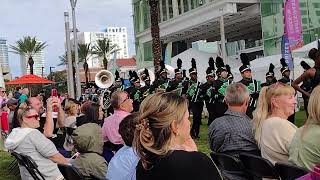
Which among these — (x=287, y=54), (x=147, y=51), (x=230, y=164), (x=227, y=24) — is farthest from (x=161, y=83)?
(x=147, y=51)

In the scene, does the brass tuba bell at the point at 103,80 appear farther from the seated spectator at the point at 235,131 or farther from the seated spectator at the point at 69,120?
the seated spectator at the point at 235,131

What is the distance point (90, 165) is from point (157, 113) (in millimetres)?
2931

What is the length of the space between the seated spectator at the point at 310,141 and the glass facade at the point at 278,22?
3022 centimetres

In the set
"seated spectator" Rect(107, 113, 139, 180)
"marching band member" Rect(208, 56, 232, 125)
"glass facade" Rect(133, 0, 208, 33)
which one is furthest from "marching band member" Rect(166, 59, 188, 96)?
"glass facade" Rect(133, 0, 208, 33)

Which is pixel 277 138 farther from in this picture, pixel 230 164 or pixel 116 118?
pixel 116 118

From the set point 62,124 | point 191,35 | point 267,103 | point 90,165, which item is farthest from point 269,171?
point 191,35

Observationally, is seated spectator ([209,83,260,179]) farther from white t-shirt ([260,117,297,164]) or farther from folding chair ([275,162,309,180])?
folding chair ([275,162,309,180])

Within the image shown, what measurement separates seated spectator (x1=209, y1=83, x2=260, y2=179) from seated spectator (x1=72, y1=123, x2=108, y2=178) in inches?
48.4

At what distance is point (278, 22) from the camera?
36500 mm

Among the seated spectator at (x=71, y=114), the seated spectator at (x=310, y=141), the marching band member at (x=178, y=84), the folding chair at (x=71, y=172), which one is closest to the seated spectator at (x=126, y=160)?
the folding chair at (x=71, y=172)

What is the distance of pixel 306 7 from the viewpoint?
35.2 meters

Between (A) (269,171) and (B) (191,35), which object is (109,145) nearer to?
(A) (269,171)

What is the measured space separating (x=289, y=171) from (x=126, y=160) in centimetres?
127

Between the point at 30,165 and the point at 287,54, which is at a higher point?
the point at 287,54
